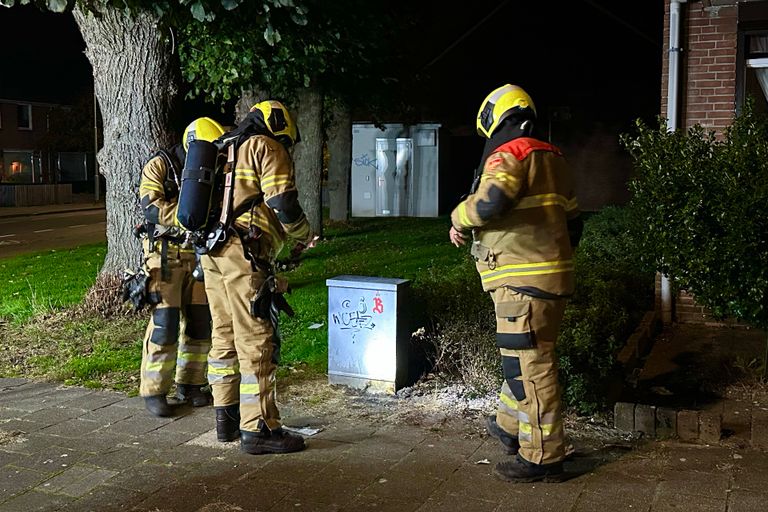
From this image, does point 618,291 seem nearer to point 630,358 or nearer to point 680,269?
point 630,358

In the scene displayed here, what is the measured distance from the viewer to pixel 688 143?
6262 millimetres

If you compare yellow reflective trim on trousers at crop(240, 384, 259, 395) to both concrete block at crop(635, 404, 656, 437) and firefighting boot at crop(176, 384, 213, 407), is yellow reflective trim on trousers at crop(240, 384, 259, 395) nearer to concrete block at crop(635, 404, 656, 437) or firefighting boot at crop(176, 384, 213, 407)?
firefighting boot at crop(176, 384, 213, 407)

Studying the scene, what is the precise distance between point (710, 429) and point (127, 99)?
6.52 meters

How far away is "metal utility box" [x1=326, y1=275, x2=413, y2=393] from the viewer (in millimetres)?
6289

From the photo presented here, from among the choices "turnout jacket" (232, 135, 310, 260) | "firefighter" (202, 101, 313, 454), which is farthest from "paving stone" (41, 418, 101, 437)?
"turnout jacket" (232, 135, 310, 260)

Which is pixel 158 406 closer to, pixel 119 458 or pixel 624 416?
pixel 119 458

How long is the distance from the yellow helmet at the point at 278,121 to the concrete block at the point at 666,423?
283 cm

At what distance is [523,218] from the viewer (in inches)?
183

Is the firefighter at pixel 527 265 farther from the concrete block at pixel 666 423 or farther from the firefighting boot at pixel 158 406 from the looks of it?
the firefighting boot at pixel 158 406

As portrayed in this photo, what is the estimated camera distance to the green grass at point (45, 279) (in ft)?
32.1

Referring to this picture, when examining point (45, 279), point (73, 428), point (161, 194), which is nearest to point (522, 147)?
point (161, 194)

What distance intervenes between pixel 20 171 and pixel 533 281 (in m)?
43.2

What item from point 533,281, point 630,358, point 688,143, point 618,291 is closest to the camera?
point 533,281

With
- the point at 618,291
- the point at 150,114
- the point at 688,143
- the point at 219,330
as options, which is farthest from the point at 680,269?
the point at 150,114
